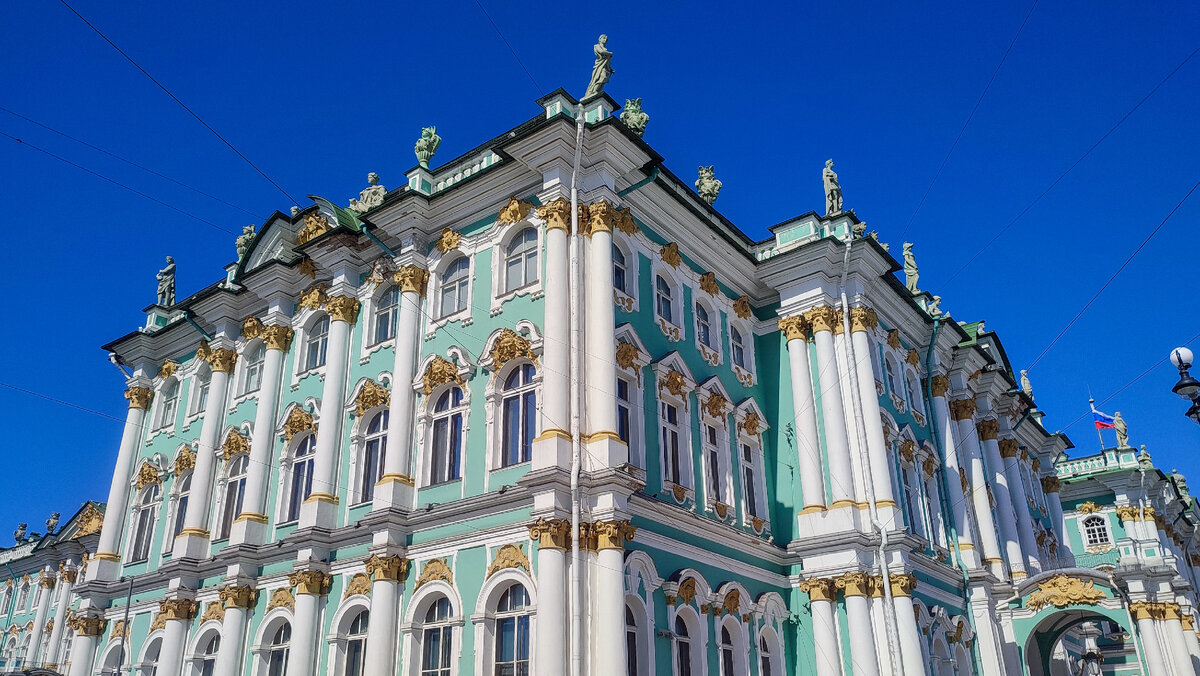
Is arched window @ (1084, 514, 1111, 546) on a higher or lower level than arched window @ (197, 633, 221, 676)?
higher

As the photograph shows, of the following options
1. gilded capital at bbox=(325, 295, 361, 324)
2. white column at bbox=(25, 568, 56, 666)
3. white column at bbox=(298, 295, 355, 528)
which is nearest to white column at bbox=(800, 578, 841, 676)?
white column at bbox=(298, 295, 355, 528)

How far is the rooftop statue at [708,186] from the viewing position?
97.5ft

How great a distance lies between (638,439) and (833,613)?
7.21m

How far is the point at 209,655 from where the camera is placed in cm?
2472

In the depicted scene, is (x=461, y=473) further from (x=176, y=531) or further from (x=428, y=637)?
(x=176, y=531)

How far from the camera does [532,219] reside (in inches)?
886

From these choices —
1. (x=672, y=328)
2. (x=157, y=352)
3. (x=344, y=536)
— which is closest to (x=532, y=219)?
(x=672, y=328)

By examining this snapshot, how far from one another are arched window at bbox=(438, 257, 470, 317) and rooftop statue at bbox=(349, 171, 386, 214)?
4.19 m

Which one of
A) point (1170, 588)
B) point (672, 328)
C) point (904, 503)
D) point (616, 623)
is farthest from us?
point (1170, 588)

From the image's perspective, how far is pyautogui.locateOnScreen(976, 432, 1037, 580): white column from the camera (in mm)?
33125

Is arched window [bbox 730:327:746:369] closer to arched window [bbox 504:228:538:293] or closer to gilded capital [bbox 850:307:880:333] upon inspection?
gilded capital [bbox 850:307:880:333]

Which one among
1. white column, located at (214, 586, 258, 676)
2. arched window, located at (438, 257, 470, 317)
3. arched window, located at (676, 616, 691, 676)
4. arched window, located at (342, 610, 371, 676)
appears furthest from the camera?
arched window, located at (438, 257, 470, 317)

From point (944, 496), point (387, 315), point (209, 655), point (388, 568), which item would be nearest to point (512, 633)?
point (388, 568)

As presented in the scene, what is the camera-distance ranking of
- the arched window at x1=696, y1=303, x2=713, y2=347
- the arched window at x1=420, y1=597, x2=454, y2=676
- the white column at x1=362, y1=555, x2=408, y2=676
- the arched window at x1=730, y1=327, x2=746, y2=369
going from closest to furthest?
1. the arched window at x1=420, y1=597, x2=454, y2=676
2. the white column at x1=362, y1=555, x2=408, y2=676
3. the arched window at x1=696, y1=303, x2=713, y2=347
4. the arched window at x1=730, y1=327, x2=746, y2=369
